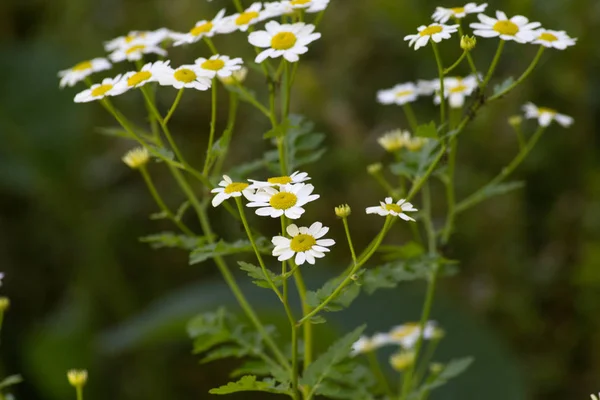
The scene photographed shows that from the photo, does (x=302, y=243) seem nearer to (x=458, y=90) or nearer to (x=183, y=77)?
(x=183, y=77)

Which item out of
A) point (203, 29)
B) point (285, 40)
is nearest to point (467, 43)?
point (285, 40)

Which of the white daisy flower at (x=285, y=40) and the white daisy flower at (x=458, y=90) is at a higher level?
the white daisy flower at (x=285, y=40)

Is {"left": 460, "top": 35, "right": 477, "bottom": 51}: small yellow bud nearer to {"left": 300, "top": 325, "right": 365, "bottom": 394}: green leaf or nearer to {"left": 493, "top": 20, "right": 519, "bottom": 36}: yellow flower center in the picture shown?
{"left": 493, "top": 20, "right": 519, "bottom": 36}: yellow flower center

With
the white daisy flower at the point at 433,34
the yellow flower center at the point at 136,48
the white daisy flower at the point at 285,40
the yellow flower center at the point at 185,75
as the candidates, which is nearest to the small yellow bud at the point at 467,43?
the white daisy flower at the point at 433,34

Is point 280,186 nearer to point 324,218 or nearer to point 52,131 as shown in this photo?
point 324,218

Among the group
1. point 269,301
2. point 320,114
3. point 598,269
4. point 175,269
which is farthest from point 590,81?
point 175,269

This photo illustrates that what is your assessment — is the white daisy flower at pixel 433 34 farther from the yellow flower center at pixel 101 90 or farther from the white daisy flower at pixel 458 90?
the yellow flower center at pixel 101 90
